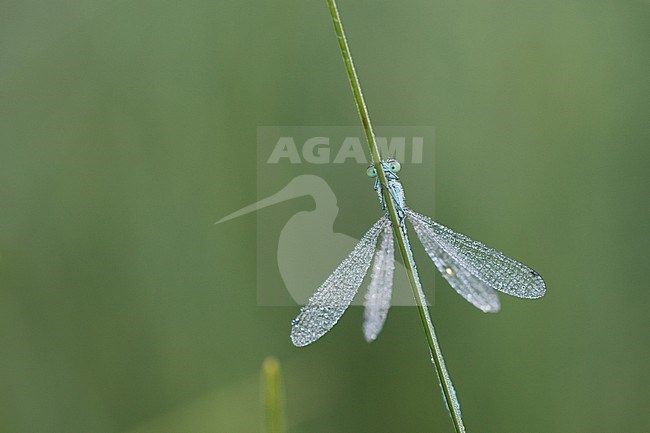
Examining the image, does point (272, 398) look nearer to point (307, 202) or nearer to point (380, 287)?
point (380, 287)

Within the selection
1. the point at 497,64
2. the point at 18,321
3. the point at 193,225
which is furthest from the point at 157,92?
the point at 497,64

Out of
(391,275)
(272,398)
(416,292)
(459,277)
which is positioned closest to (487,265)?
(459,277)

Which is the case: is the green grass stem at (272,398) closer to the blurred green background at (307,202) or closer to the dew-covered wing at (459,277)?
the dew-covered wing at (459,277)

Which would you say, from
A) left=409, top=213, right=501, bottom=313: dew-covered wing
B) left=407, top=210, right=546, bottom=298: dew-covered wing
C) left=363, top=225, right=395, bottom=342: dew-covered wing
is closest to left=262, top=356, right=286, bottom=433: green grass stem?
left=363, top=225, right=395, bottom=342: dew-covered wing

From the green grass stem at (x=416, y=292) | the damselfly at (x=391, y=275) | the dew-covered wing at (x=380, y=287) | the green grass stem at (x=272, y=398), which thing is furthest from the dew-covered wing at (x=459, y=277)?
the green grass stem at (x=272, y=398)

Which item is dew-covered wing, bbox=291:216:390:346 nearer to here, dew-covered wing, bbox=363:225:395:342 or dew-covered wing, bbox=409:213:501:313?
dew-covered wing, bbox=363:225:395:342

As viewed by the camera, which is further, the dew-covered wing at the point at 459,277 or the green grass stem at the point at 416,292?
the dew-covered wing at the point at 459,277
